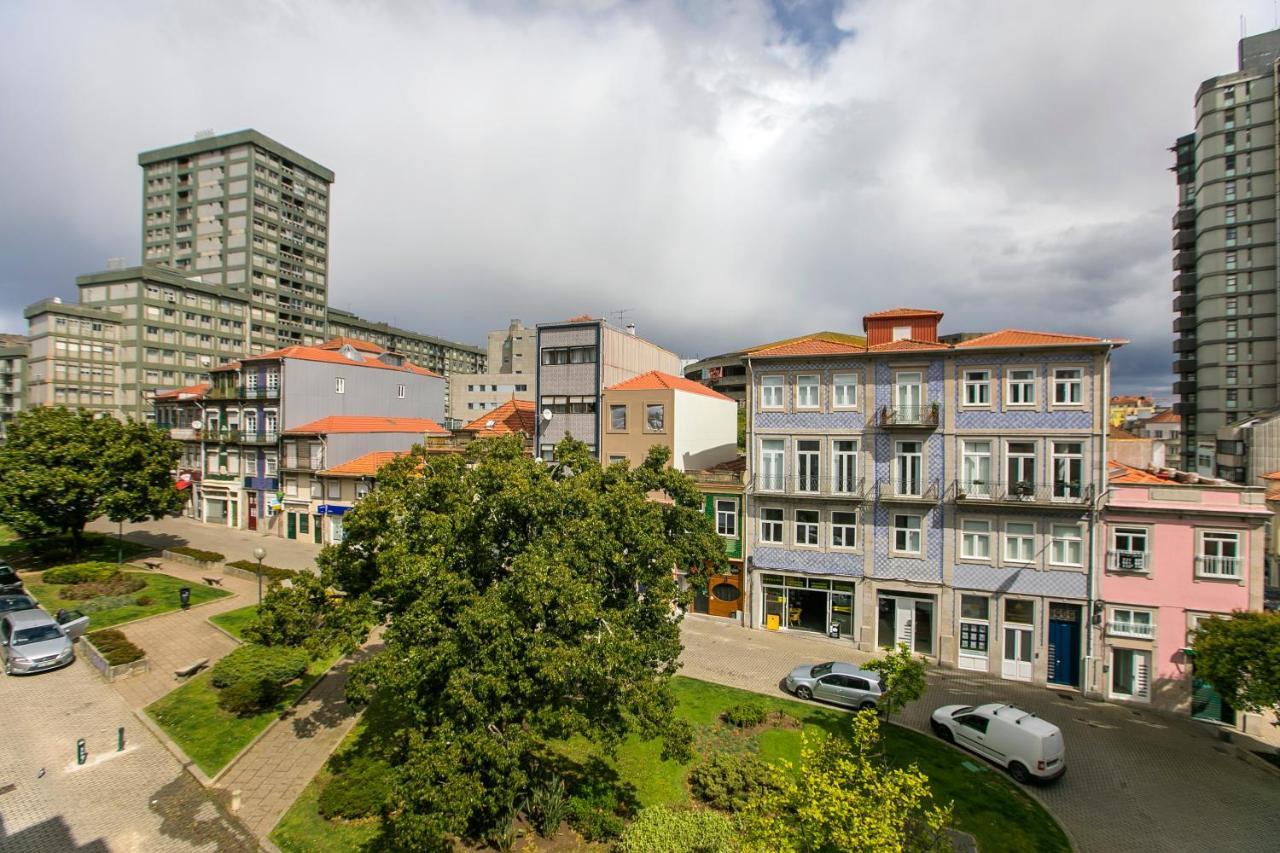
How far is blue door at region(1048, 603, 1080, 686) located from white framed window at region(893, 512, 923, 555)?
5.64 metres

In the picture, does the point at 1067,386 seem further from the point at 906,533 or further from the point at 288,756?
the point at 288,756

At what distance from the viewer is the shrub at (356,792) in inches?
596

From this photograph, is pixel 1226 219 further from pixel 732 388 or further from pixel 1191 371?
pixel 732 388

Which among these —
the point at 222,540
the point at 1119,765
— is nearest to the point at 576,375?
the point at 1119,765

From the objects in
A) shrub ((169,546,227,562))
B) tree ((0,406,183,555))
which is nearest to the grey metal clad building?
shrub ((169,546,227,562))

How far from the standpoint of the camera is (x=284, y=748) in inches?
715

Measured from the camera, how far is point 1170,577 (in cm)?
2300

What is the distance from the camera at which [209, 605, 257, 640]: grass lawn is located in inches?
1033

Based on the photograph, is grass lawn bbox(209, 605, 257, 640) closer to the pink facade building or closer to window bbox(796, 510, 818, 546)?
window bbox(796, 510, 818, 546)

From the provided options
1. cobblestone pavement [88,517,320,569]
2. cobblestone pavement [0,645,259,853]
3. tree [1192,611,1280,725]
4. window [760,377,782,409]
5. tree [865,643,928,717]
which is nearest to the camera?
cobblestone pavement [0,645,259,853]

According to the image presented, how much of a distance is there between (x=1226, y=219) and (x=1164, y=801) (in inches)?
2661

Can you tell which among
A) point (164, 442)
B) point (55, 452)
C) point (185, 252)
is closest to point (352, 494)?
point (164, 442)

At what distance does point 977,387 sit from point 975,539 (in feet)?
22.1

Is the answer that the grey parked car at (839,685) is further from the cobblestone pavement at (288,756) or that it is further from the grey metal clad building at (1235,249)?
the grey metal clad building at (1235,249)
